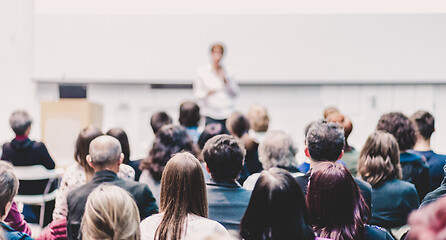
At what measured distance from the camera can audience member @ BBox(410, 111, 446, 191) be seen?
3348 millimetres

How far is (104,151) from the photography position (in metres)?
2.63

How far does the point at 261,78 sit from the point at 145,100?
5.28ft

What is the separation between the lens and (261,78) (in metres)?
6.60

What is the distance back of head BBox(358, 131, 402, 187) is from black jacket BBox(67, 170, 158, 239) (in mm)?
1186

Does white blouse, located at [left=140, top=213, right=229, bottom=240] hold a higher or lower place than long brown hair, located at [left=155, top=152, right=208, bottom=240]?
lower

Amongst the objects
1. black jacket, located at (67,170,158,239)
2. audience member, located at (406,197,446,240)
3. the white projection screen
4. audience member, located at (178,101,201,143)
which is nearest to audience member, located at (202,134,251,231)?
black jacket, located at (67,170,158,239)

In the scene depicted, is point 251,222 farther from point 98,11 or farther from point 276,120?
point 98,11

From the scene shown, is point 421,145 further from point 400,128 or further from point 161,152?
point 161,152

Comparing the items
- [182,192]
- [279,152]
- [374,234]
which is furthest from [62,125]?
[374,234]

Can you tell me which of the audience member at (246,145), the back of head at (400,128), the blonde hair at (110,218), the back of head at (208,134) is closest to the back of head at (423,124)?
the back of head at (400,128)

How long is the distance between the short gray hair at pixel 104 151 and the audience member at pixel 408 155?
177 centimetres

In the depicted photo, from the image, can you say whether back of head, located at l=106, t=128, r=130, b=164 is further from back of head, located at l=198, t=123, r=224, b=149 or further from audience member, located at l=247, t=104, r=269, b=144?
audience member, located at l=247, t=104, r=269, b=144

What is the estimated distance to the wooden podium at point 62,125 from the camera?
5.40 metres

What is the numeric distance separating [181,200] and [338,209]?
600 mm
